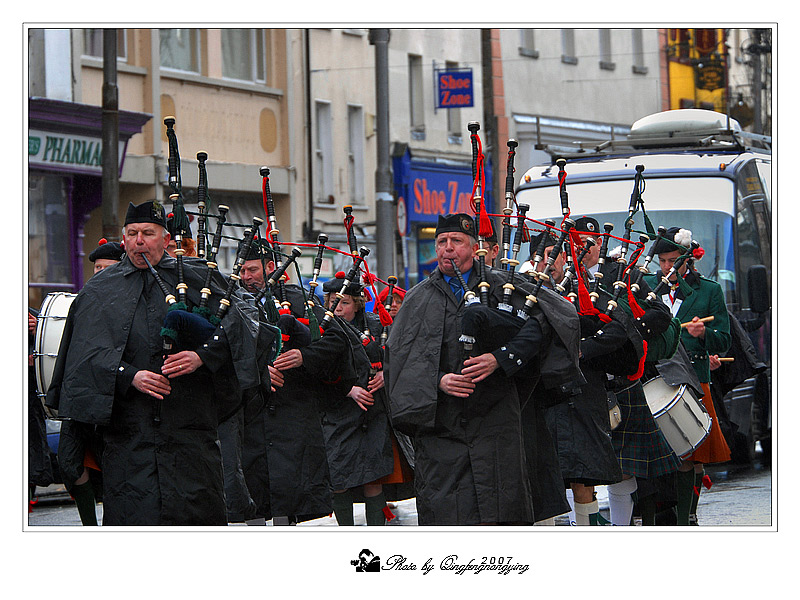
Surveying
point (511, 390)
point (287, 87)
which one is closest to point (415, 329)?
point (511, 390)

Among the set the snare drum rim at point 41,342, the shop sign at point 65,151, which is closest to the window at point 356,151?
the shop sign at point 65,151

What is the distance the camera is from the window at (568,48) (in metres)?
29.6

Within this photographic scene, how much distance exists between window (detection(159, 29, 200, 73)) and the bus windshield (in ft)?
30.7

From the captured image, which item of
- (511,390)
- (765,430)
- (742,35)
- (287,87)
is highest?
(742,35)

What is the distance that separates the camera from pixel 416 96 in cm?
2836

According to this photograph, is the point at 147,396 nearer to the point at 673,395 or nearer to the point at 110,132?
the point at 673,395

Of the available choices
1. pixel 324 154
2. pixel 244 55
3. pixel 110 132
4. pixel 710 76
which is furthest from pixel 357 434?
pixel 710 76

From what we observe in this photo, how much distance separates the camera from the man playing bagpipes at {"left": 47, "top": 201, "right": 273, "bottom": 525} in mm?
6711

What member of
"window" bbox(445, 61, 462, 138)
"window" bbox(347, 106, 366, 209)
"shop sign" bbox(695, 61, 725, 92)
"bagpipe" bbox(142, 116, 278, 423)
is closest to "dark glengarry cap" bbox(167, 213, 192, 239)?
"bagpipe" bbox(142, 116, 278, 423)

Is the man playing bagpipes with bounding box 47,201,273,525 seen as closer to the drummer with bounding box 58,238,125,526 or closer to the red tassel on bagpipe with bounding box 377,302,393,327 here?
the drummer with bounding box 58,238,125,526

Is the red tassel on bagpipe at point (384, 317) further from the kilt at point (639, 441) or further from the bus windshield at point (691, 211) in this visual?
the bus windshield at point (691, 211)

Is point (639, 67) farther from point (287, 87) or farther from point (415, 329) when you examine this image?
point (415, 329)

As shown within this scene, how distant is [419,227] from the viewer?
95.1ft

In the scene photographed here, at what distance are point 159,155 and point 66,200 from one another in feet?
8.58
